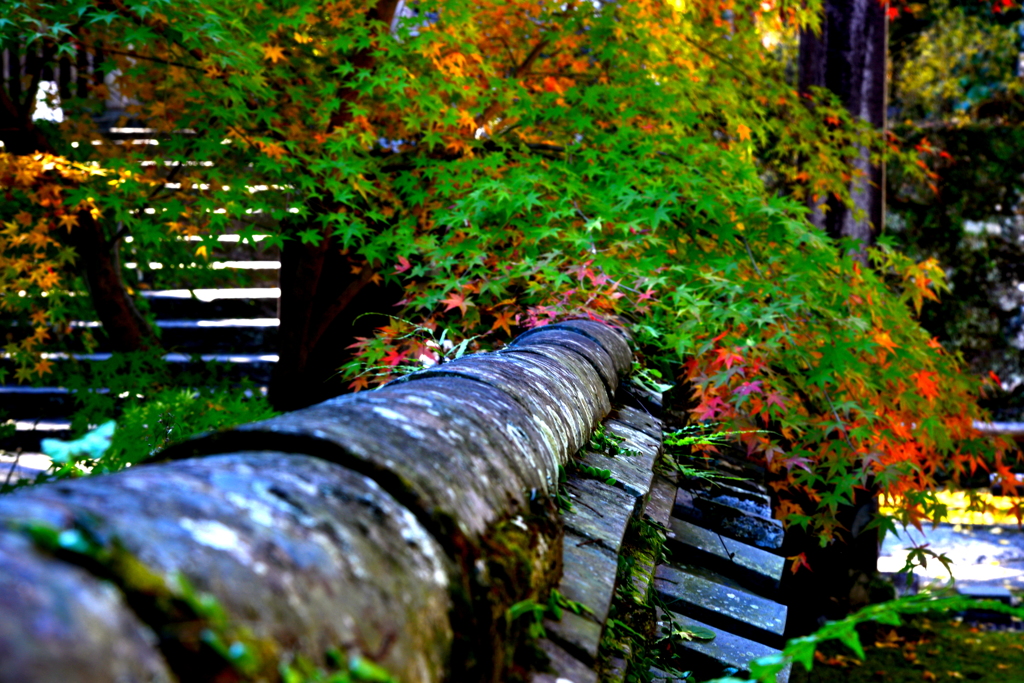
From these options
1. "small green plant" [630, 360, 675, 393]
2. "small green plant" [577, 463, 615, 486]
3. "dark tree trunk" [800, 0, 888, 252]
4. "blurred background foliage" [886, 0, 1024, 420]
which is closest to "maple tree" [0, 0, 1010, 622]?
"small green plant" [630, 360, 675, 393]

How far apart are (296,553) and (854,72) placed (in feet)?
23.4

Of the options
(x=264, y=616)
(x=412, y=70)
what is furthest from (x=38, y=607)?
(x=412, y=70)

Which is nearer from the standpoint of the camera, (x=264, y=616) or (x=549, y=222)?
(x=264, y=616)

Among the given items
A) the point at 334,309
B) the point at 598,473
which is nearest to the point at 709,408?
the point at 598,473

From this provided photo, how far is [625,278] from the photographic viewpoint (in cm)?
357

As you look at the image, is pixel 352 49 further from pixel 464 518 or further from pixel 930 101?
pixel 930 101

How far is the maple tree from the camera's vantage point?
11.0ft

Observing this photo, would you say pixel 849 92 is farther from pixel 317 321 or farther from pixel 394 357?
pixel 394 357

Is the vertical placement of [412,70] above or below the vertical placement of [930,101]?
below

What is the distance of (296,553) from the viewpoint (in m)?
0.67

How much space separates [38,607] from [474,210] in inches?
138

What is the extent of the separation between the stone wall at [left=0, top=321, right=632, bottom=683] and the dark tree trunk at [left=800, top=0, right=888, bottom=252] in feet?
20.5

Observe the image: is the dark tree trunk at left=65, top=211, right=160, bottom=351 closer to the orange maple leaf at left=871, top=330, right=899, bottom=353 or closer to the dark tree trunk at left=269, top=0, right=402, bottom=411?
the dark tree trunk at left=269, top=0, right=402, bottom=411

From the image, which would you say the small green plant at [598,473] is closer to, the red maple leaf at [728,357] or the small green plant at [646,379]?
the small green plant at [646,379]
